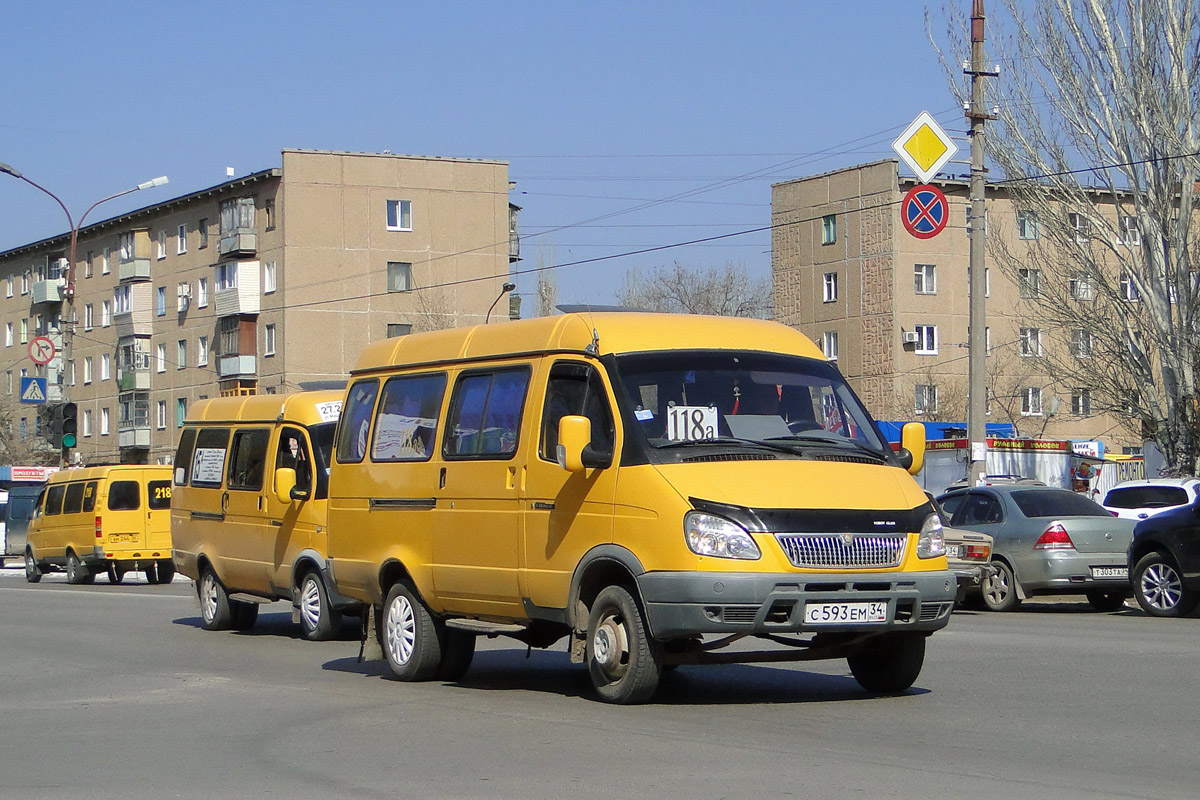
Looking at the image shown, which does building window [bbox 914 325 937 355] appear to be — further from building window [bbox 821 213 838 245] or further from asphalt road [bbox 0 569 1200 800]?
asphalt road [bbox 0 569 1200 800]

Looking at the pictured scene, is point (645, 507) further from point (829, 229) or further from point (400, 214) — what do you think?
point (400, 214)

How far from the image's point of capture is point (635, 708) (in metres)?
9.70

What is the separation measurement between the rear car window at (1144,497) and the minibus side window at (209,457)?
1429 cm

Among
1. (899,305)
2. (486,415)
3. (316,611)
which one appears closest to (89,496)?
(316,611)

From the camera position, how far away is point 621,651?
9750 millimetres

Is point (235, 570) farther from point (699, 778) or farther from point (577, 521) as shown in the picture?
point (699, 778)

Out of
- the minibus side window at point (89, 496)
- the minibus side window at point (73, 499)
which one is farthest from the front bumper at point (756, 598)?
the minibus side window at point (73, 499)

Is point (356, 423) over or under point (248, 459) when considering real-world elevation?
over

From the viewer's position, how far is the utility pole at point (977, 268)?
26.4 metres

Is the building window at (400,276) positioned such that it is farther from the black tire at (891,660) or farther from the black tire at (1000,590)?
the black tire at (891,660)

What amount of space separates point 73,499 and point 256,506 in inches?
648

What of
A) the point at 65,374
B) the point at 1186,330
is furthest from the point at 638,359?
the point at 65,374

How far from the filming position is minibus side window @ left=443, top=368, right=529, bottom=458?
1082cm

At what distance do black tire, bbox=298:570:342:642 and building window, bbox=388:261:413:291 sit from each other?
182 feet
